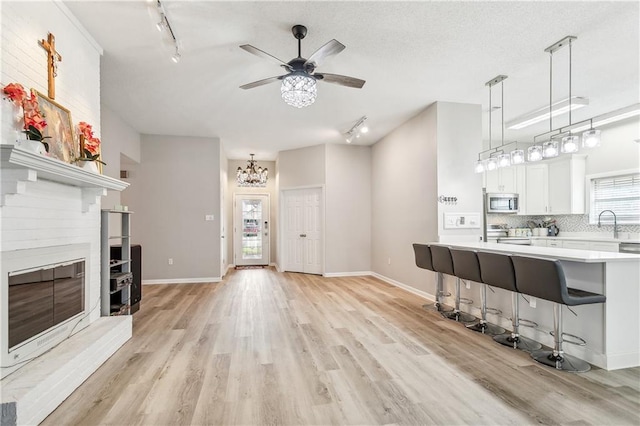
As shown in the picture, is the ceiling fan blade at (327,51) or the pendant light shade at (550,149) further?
the pendant light shade at (550,149)

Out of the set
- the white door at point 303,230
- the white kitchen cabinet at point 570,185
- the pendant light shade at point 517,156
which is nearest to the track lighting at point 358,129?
the white door at point 303,230

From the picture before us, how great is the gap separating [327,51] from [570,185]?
19.4ft

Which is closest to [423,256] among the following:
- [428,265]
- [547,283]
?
[428,265]

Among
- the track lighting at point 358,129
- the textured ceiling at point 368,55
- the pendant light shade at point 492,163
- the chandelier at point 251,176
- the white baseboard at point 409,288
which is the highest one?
the textured ceiling at point 368,55

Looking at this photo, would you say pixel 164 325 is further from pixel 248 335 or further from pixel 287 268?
pixel 287 268

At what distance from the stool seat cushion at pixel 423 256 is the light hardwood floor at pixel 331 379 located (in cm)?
66

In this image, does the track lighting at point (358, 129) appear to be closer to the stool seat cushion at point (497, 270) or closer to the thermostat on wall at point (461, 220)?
the thermostat on wall at point (461, 220)

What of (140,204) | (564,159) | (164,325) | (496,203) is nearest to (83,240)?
(164,325)

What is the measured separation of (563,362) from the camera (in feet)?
8.45

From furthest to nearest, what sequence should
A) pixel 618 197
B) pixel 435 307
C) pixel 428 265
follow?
pixel 618 197, pixel 435 307, pixel 428 265

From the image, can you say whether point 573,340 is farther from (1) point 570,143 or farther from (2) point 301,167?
(2) point 301,167

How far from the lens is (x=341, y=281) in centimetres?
634

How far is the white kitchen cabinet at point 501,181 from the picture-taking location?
6387mm

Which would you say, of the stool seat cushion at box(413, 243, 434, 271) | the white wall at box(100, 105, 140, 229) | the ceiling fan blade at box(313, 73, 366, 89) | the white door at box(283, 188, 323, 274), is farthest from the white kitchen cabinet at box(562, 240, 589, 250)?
the white wall at box(100, 105, 140, 229)
